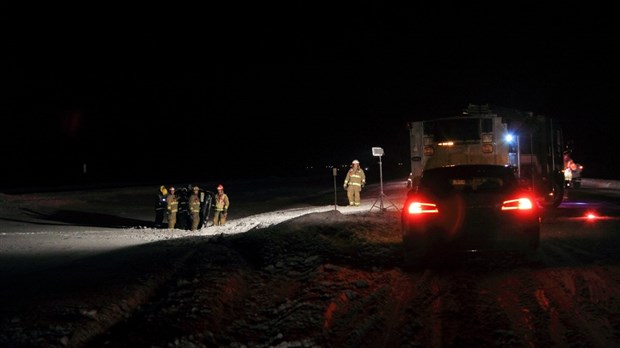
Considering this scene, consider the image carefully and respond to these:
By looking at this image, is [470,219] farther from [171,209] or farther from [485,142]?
[171,209]

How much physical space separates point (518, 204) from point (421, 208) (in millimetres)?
1329

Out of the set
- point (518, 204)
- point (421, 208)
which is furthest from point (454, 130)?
point (421, 208)

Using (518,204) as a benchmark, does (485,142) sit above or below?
above

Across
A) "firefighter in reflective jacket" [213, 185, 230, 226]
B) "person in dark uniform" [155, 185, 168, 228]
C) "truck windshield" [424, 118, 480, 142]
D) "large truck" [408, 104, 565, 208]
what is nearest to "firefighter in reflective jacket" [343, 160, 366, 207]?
"large truck" [408, 104, 565, 208]

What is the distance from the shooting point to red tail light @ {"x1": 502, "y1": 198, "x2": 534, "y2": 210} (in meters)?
8.54

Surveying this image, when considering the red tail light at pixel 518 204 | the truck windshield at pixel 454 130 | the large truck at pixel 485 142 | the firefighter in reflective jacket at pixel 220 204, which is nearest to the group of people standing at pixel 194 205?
the firefighter in reflective jacket at pixel 220 204

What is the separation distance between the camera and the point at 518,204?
8.59 meters

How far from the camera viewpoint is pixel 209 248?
37.2 feet

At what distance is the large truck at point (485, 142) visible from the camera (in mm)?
17703

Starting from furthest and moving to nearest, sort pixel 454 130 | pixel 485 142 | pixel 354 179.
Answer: pixel 354 179
pixel 454 130
pixel 485 142

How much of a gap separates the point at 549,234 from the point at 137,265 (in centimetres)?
824

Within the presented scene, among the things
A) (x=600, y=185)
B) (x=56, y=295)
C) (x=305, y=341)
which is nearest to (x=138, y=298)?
(x=56, y=295)

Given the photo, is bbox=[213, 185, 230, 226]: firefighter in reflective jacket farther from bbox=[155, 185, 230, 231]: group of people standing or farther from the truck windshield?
the truck windshield

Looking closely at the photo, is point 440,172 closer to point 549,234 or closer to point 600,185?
point 549,234
